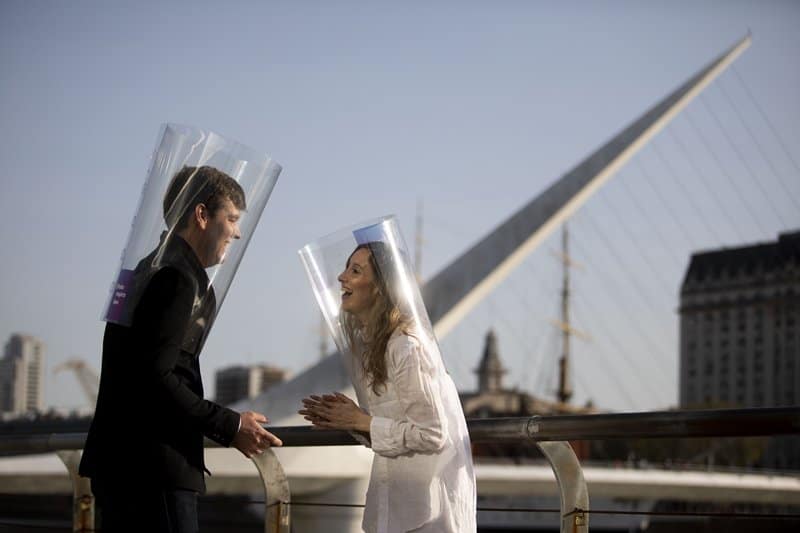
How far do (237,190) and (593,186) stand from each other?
31.3 meters

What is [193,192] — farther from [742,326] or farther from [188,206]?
[742,326]

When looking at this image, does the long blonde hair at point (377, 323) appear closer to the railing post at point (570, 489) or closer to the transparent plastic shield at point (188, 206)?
the transparent plastic shield at point (188, 206)

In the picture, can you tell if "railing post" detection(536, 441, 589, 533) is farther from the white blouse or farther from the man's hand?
the man's hand

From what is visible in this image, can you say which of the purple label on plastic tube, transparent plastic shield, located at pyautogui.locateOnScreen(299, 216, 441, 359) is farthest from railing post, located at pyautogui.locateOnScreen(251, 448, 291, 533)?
the purple label on plastic tube

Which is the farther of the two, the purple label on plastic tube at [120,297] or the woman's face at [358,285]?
the woman's face at [358,285]

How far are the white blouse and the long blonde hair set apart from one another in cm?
2

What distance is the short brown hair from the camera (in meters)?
3.03

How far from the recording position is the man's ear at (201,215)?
303 cm

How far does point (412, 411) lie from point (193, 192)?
0.71 metres

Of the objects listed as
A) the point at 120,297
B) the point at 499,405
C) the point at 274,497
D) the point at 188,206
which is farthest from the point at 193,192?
the point at 499,405

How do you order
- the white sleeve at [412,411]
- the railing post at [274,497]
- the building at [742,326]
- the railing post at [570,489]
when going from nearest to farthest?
1. the white sleeve at [412,411]
2. the railing post at [570,489]
3. the railing post at [274,497]
4. the building at [742,326]

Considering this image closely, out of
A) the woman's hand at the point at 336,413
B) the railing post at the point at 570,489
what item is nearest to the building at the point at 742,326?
the railing post at the point at 570,489

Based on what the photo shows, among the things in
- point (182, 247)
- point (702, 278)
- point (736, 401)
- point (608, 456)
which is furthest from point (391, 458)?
point (702, 278)

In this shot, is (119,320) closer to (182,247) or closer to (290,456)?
(182,247)
